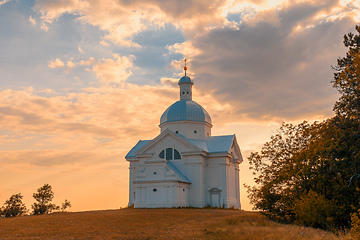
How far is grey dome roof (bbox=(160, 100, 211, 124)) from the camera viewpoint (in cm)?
5844

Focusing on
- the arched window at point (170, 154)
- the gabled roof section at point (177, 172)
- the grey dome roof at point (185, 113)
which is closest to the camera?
the gabled roof section at point (177, 172)

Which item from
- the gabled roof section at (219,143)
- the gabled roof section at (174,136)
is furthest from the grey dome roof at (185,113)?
the gabled roof section at (174,136)

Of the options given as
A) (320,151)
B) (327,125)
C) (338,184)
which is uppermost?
(327,125)

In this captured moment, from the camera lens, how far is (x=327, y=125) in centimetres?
3047

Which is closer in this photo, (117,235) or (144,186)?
(117,235)

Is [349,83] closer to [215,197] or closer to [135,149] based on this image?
[215,197]

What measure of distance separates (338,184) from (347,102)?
6453mm

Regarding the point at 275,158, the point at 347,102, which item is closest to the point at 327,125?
the point at 347,102

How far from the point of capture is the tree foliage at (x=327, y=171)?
27516 mm

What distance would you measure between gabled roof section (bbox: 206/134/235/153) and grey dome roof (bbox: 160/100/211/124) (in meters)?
3.03

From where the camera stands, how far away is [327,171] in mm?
29094

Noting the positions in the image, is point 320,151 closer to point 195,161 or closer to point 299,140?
point 299,140

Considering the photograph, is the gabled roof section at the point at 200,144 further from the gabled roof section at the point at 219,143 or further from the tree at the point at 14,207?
the tree at the point at 14,207

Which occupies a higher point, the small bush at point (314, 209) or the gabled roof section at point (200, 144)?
the gabled roof section at point (200, 144)
